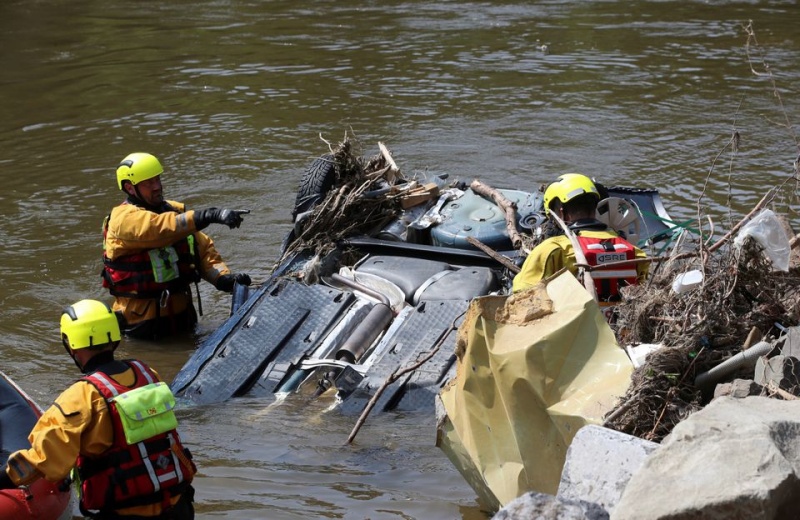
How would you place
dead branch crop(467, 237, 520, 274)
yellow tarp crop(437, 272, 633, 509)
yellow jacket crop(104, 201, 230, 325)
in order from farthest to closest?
yellow jacket crop(104, 201, 230, 325), dead branch crop(467, 237, 520, 274), yellow tarp crop(437, 272, 633, 509)

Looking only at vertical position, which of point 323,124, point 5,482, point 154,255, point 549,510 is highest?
point 549,510

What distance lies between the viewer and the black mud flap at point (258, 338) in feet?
23.5

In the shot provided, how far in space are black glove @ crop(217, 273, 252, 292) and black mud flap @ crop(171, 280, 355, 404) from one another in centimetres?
71

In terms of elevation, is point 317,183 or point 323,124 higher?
point 317,183

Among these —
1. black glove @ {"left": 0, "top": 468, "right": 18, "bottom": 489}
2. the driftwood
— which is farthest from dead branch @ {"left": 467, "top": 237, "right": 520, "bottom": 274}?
black glove @ {"left": 0, "top": 468, "right": 18, "bottom": 489}

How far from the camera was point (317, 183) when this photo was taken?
858 centimetres

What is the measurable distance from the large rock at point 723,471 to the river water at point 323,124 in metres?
1.88

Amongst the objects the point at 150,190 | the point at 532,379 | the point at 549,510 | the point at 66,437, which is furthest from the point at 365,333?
the point at 549,510

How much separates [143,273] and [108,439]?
151 inches

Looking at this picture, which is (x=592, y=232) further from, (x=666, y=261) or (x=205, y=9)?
(x=205, y=9)

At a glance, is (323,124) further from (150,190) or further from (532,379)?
(532,379)

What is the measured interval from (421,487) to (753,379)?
2003mm

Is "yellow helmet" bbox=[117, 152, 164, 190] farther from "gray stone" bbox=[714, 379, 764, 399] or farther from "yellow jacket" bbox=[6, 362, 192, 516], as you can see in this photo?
"gray stone" bbox=[714, 379, 764, 399]

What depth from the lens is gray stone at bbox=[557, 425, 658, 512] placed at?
4.41 meters
